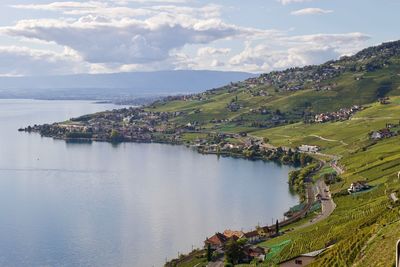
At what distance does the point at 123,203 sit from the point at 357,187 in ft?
99.3

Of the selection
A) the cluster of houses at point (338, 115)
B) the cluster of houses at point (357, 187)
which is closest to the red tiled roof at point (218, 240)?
the cluster of houses at point (357, 187)

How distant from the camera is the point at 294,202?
7362 cm

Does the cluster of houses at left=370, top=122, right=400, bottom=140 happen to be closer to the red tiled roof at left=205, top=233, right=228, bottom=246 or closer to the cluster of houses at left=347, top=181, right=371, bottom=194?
the cluster of houses at left=347, top=181, right=371, bottom=194

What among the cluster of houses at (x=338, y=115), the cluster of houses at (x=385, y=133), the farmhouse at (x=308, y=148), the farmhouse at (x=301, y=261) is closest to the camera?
the farmhouse at (x=301, y=261)

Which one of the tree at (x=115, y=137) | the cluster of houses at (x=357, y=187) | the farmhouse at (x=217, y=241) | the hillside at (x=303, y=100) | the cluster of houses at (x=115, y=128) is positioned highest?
the hillside at (x=303, y=100)

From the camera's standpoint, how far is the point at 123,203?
74.8 metres

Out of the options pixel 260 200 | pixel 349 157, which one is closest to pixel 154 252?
pixel 260 200

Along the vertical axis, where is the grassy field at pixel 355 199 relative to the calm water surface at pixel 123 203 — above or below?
above

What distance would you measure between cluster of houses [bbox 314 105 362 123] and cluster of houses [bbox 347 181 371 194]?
71.2 meters

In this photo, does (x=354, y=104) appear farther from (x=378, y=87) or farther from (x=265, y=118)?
(x=265, y=118)

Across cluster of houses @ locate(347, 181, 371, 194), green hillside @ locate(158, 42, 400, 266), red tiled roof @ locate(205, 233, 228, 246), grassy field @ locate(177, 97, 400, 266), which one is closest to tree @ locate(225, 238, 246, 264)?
green hillside @ locate(158, 42, 400, 266)

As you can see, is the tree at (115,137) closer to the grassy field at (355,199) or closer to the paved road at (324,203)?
the grassy field at (355,199)

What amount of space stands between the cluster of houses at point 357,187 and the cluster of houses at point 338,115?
2802 inches

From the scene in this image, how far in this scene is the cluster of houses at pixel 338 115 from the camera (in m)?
139
